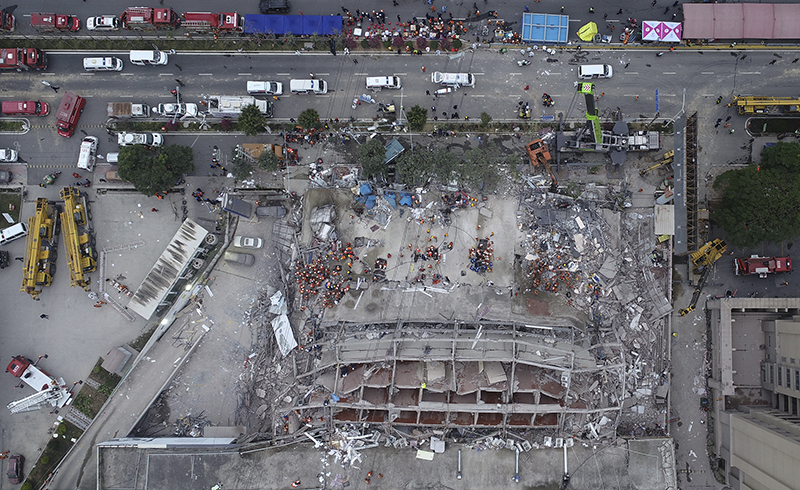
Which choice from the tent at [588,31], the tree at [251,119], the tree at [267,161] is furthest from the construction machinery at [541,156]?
the tree at [251,119]

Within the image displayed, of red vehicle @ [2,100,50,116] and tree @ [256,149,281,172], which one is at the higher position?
red vehicle @ [2,100,50,116]

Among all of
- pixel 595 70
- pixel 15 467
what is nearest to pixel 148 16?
pixel 595 70

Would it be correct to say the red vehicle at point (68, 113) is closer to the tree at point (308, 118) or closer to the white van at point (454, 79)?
the tree at point (308, 118)

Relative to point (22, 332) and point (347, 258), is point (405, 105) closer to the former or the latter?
point (347, 258)

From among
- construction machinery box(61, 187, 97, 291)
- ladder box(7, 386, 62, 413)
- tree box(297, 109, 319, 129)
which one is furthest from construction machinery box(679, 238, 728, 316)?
ladder box(7, 386, 62, 413)

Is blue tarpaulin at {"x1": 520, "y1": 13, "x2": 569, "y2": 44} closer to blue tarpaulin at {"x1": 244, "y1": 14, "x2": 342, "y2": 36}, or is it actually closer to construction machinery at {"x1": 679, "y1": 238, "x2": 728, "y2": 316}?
blue tarpaulin at {"x1": 244, "y1": 14, "x2": 342, "y2": 36}
